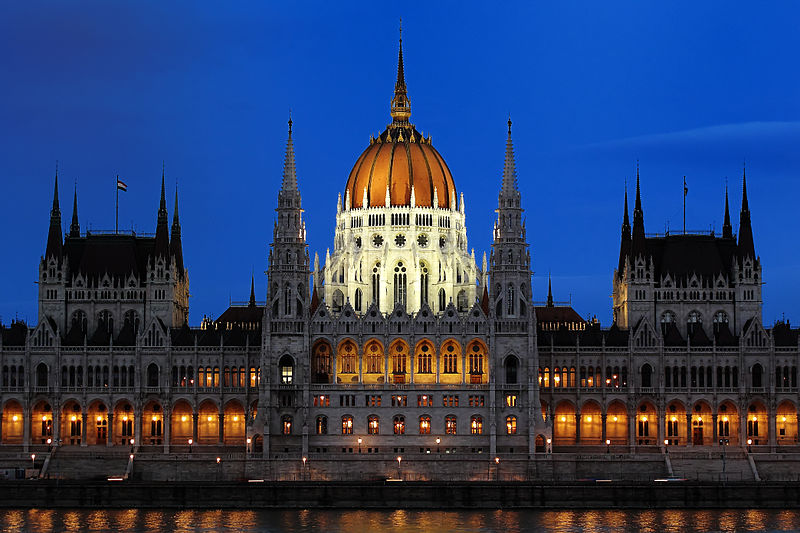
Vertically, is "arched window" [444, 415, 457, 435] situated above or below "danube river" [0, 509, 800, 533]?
above

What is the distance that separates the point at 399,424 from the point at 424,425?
2643mm

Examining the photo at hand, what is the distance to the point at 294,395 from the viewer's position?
194 metres

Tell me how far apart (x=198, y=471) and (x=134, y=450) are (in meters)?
14.4

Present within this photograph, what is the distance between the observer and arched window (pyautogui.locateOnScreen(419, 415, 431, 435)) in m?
194

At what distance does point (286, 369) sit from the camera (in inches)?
7702

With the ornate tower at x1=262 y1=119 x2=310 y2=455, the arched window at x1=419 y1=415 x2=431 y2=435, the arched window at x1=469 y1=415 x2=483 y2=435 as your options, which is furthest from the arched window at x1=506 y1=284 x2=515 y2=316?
the ornate tower at x1=262 y1=119 x2=310 y2=455

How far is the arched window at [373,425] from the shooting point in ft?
634

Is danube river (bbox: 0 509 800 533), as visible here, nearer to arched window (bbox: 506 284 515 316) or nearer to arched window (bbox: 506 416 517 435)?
arched window (bbox: 506 416 517 435)

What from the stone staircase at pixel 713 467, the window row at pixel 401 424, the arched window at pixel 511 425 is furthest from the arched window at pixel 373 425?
the stone staircase at pixel 713 467

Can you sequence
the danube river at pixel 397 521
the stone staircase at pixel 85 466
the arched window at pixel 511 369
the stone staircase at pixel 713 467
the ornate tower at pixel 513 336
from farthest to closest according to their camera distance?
the arched window at pixel 511 369 < the ornate tower at pixel 513 336 < the stone staircase at pixel 85 466 < the stone staircase at pixel 713 467 < the danube river at pixel 397 521

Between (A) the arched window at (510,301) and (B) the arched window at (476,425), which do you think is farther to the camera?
(A) the arched window at (510,301)

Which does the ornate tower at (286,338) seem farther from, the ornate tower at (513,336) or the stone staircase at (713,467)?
the stone staircase at (713,467)

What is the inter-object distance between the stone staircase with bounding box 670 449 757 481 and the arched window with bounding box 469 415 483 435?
20.2 meters

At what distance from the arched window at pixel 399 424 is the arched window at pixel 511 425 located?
35.9 ft
